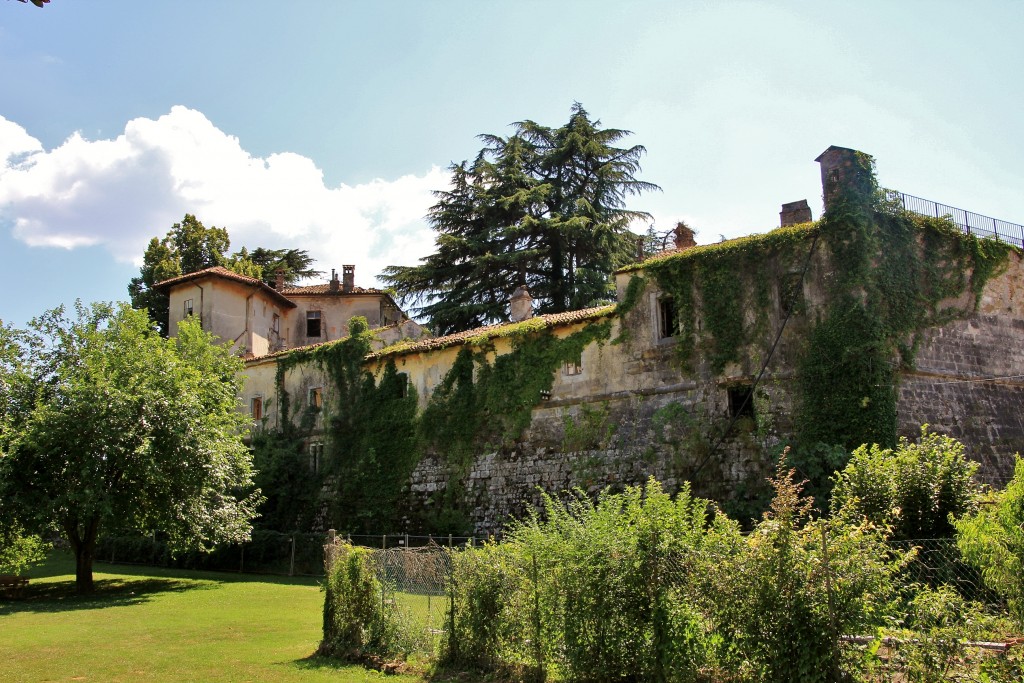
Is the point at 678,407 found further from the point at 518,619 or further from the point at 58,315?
the point at 58,315

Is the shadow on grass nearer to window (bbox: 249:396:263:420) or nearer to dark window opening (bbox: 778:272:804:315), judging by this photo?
window (bbox: 249:396:263:420)

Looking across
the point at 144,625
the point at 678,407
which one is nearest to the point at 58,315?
the point at 144,625

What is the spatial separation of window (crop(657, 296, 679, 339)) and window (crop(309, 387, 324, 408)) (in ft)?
53.3

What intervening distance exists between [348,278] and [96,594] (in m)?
27.4

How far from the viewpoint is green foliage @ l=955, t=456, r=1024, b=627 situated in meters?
8.75

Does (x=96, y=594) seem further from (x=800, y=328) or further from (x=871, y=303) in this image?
(x=871, y=303)

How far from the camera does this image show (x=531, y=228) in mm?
43250

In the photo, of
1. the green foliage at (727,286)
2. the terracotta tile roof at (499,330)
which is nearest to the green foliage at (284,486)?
the terracotta tile roof at (499,330)

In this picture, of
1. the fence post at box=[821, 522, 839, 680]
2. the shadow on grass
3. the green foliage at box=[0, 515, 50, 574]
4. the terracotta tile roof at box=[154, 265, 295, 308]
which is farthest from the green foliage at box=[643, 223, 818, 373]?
the terracotta tile roof at box=[154, 265, 295, 308]

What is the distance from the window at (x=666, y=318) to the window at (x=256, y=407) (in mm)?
20305

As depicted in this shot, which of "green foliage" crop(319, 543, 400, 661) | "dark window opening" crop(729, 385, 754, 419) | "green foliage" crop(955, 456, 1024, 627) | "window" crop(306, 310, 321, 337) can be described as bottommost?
"green foliage" crop(319, 543, 400, 661)

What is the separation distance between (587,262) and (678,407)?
1804 cm

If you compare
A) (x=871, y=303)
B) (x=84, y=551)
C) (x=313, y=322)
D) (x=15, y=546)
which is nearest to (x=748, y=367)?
(x=871, y=303)

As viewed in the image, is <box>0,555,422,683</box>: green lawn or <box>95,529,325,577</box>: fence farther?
<box>95,529,325,577</box>: fence
